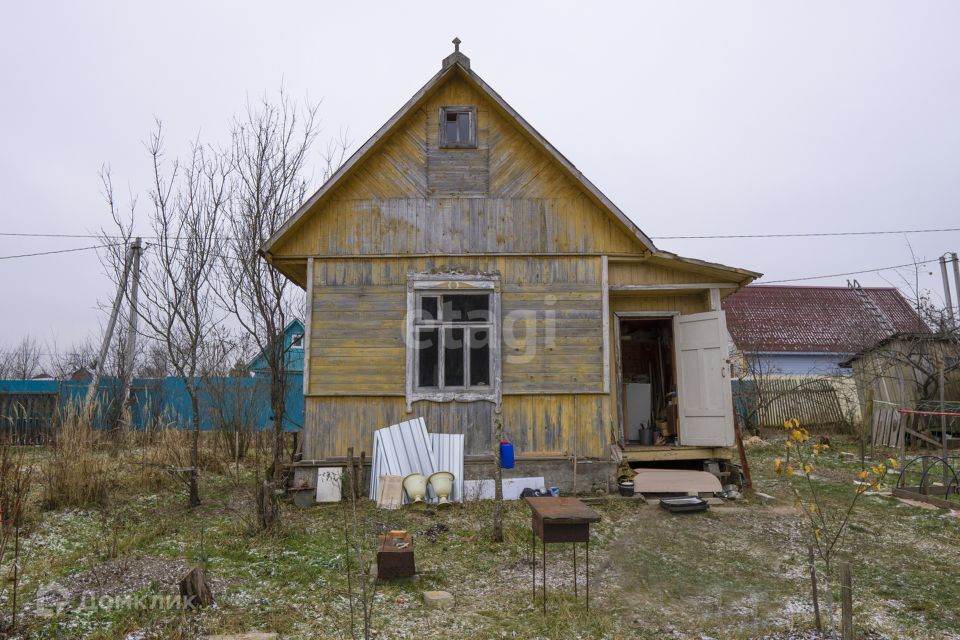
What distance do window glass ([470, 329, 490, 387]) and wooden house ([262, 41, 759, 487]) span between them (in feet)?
0.07

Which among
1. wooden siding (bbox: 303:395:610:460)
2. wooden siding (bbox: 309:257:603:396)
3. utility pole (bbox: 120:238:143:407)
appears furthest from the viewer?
utility pole (bbox: 120:238:143:407)

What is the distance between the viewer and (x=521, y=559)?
6090mm

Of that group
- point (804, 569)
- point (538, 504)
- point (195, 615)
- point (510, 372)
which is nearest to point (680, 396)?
point (510, 372)

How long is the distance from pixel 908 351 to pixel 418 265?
12.7 m

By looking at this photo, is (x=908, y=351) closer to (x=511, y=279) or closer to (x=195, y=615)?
(x=511, y=279)

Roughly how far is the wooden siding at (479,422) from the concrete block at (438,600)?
13.0 ft

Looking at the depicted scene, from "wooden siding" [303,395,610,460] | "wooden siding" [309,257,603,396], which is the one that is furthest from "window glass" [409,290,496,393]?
"wooden siding" [303,395,610,460]

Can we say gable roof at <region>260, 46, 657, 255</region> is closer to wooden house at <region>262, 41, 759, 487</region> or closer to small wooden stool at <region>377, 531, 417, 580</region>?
wooden house at <region>262, 41, 759, 487</region>

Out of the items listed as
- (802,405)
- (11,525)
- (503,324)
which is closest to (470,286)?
(503,324)

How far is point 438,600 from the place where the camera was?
15.8 feet

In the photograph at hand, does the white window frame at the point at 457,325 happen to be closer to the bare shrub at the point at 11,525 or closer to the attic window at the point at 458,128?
the attic window at the point at 458,128

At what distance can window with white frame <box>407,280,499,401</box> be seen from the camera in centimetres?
896

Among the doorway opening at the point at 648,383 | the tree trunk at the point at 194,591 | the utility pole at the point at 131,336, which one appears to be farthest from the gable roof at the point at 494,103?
the utility pole at the point at 131,336

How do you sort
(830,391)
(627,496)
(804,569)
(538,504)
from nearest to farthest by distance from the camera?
(538,504) < (804,569) < (627,496) < (830,391)
